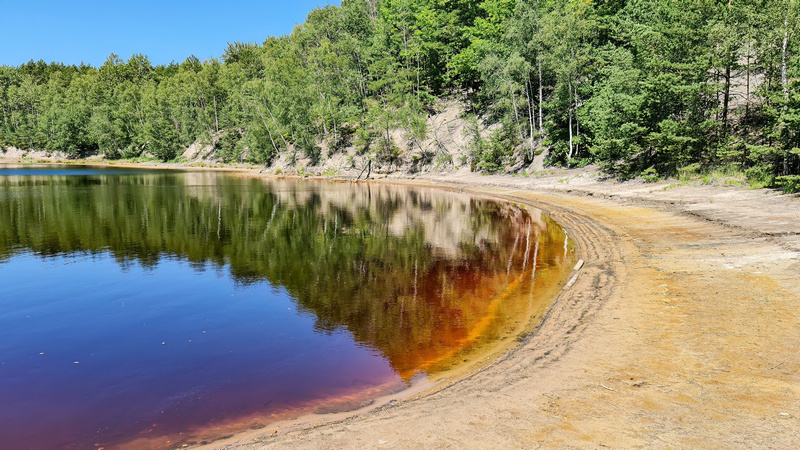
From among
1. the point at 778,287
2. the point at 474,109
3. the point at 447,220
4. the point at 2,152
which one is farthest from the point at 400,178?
the point at 2,152

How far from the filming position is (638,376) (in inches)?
→ 328

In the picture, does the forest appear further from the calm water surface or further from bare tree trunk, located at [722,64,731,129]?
the calm water surface

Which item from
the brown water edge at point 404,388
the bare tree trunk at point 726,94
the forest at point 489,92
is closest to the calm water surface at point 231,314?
the brown water edge at point 404,388

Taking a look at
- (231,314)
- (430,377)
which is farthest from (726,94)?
(231,314)

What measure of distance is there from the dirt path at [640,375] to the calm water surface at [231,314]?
1.71 metres

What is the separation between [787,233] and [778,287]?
730 cm

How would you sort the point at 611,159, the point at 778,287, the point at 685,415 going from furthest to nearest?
the point at 611,159 < the point at 778,287 < the point at 685,415

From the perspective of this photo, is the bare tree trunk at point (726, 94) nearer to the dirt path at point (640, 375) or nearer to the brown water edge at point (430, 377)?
the dirt path at point (640, 375)

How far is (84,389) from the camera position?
9.59 meters

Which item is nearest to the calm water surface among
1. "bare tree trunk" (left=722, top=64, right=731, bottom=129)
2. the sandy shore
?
the sandy shore

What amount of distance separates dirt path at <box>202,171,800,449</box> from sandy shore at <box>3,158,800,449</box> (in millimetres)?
28

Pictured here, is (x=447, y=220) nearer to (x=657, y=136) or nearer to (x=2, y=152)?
(x=657, y=136)

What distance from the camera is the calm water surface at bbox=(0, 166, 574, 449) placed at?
8.88 m

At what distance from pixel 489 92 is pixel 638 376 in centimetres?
5415
